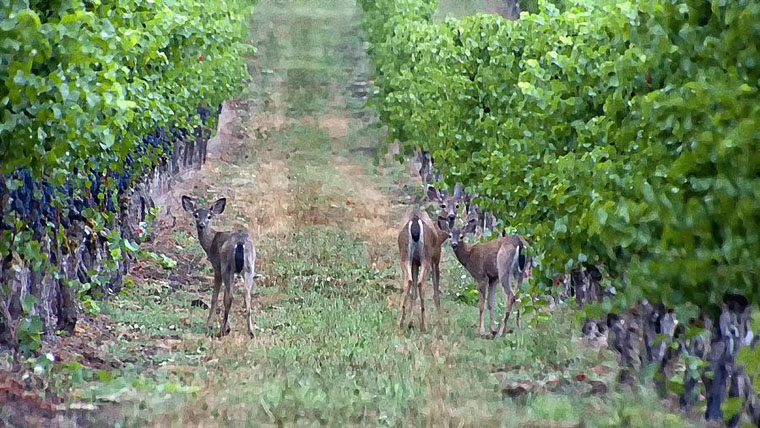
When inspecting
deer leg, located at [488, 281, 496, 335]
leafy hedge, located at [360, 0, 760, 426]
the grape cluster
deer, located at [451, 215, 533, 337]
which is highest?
leafy hedge, located at [360, 0, 760, 426]

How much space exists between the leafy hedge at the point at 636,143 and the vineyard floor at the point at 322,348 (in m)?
1.36

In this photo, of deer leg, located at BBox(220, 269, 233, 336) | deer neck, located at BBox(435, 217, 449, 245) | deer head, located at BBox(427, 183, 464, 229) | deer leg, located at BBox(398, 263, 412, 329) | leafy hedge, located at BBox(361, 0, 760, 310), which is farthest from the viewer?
deer head, located at BBox(427, 183, 464, 229)

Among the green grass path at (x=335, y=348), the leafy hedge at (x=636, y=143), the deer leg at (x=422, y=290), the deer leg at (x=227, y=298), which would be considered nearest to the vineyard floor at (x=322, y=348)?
the green grass path at (x=335, y=348)

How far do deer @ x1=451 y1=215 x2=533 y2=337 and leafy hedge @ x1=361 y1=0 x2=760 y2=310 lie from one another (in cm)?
46

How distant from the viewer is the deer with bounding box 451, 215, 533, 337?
1377 centimetres

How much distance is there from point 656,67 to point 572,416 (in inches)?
115

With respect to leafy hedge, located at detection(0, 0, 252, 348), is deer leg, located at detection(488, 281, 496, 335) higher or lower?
lower

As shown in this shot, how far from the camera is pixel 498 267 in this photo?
1392 cm

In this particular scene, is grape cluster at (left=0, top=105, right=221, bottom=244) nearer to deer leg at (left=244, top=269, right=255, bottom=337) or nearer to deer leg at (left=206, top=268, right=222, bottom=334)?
deer leg at (left=206, top=268, right=222, bottom=334)

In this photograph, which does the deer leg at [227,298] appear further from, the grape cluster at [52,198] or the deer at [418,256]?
the deer at [418,256]

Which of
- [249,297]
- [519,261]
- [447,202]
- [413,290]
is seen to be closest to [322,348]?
[249,297]

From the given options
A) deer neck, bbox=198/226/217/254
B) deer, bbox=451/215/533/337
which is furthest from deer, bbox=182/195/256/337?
deer, bbox=451/215/533/337

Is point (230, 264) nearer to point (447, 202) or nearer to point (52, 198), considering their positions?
point (52, 198)

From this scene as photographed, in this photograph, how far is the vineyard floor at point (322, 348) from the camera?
8945 millimetres
